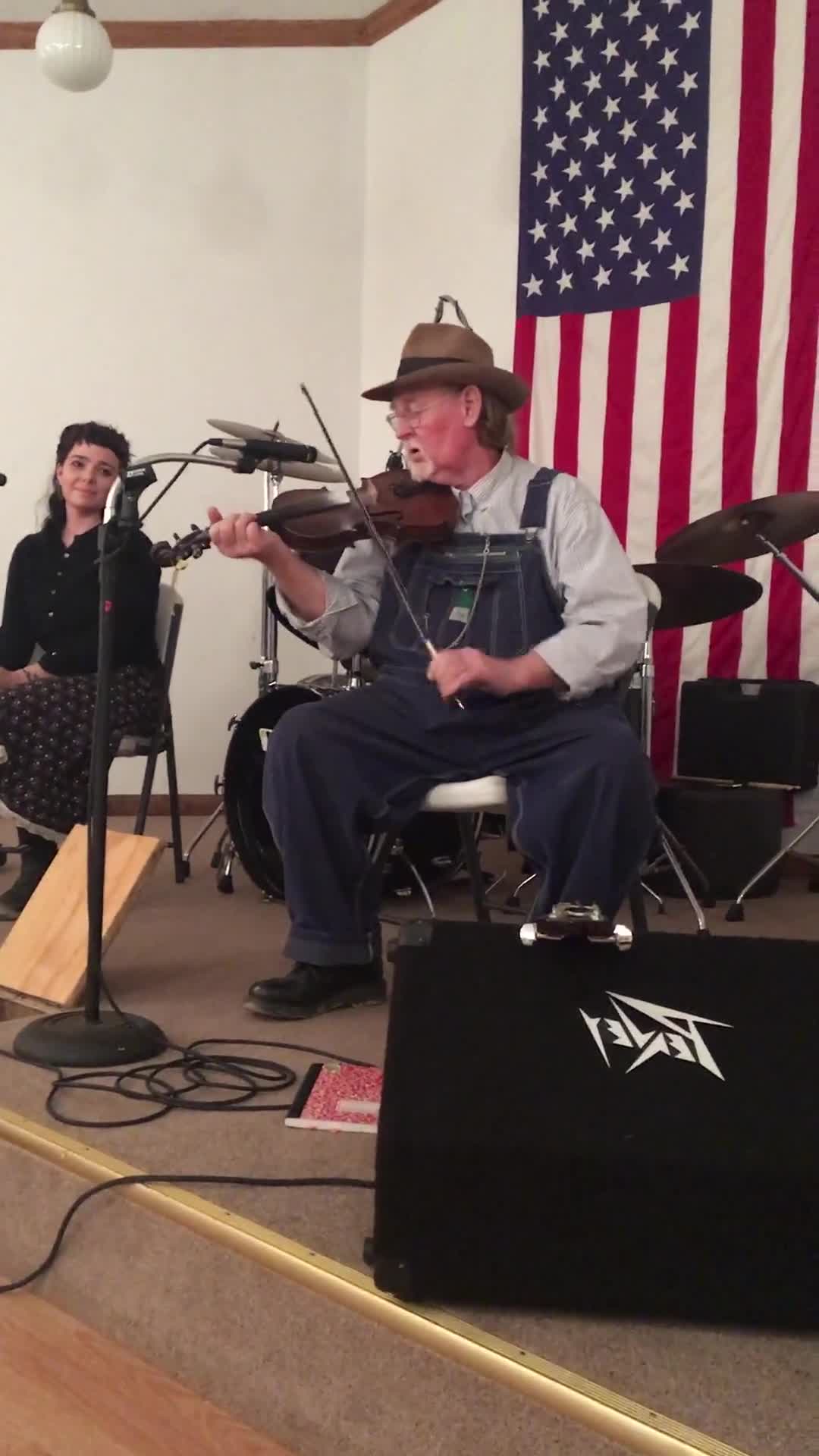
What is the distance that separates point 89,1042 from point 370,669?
110cm

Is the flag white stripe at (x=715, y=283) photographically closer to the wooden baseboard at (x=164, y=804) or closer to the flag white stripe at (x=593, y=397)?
the flag white stripe at (x=593, y=397)

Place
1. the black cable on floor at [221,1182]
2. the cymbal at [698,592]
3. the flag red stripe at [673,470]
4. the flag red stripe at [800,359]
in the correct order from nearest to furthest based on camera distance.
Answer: the black cable on floor at [221,1182] → the cymbal at [698,592] → the flag red stripe at [800,359] → the flag red stripe at [673,470]

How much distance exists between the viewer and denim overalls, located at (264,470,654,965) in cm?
169

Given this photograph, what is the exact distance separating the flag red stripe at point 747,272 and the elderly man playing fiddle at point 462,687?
1737 millimetres

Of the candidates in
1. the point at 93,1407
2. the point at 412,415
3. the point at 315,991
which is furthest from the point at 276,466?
the point at 93,1407

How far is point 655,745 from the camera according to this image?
3.76 metres

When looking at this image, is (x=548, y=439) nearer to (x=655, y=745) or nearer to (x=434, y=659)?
(x=655, y=745)

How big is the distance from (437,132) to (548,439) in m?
1.22

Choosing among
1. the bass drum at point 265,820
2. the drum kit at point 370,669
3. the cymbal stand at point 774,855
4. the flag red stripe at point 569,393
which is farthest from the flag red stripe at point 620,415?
the bass drum at point 265,820

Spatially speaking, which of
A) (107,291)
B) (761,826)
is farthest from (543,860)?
(107,291)

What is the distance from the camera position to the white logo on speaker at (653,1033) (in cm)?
103

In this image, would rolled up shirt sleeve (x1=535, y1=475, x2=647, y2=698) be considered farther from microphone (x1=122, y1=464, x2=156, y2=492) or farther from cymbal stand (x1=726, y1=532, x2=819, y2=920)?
cymbal stand (x1=726, y1=532, x2=819, y2=920)

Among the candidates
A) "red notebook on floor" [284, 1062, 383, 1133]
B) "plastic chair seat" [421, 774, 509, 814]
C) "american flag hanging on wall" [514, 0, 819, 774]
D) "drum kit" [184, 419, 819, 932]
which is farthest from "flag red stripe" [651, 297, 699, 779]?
"red notebook on floor" [284, 1062, 383, 1133]

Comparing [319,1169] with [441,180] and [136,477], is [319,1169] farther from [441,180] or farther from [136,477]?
[441,180]
